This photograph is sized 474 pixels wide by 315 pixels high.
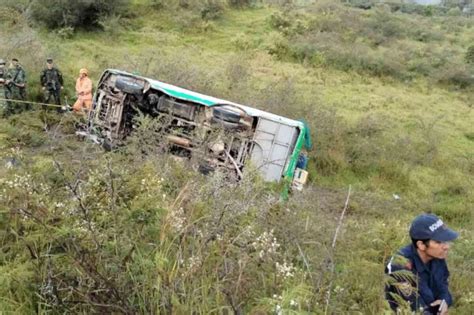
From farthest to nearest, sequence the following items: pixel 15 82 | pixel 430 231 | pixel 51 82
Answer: pixel 51 82 → pixel 15 82 → pixel 430 231

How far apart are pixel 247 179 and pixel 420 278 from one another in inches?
54.6

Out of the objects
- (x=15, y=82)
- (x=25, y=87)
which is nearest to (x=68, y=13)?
(x=25, y=87)

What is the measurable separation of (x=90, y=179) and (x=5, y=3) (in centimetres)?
2010

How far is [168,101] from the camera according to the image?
9.88 meters

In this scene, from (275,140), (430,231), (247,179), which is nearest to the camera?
(430,231)

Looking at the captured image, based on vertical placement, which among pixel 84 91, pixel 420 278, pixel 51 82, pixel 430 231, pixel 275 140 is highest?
pixel 430 231

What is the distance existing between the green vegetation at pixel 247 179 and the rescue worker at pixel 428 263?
0.20m

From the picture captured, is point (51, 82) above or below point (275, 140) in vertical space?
below

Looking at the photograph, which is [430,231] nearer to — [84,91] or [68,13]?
[84,91]

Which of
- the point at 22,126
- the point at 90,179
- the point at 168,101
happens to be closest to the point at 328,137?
the point at 168,101

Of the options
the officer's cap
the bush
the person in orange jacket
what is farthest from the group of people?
the officer's cap

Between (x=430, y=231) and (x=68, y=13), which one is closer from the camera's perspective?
(x=430, y=231)

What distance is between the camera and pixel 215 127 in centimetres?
904

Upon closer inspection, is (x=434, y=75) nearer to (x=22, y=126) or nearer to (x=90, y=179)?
(x=22, y=126)
